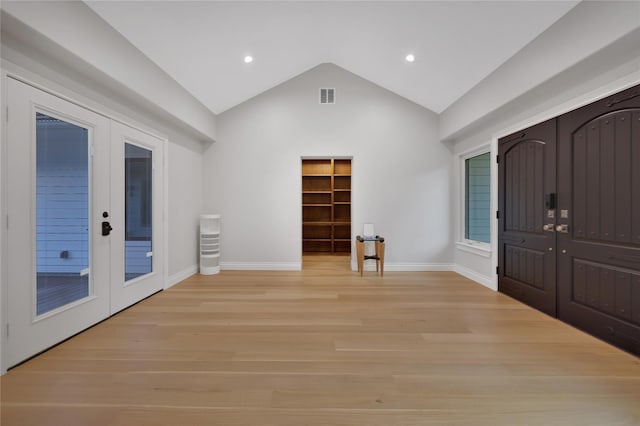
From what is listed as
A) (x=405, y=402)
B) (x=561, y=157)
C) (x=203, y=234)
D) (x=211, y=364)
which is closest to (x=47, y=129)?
(x=211, y=364)

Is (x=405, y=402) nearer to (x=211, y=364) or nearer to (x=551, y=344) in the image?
(x=211, y=364)

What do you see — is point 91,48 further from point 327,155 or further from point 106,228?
point 327,155

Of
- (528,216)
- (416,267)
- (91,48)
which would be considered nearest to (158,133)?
(91,48)

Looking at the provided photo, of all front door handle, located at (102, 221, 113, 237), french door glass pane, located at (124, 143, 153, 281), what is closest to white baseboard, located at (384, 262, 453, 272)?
french door glass pane, located at (124, 143, 153, 281)

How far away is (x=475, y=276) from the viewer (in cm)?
475

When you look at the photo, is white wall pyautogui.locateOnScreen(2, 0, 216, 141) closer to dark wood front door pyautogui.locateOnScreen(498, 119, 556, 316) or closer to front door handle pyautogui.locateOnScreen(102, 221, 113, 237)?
front door handle pyautogui.locateOnScreen(102, 221, 113, 237)

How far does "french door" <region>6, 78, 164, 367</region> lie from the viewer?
2.15 meters

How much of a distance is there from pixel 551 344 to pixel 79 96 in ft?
15.5

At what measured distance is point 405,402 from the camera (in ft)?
5.68

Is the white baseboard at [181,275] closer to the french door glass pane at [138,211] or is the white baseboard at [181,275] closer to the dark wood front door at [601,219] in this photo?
the french door glass pane at [138,211]

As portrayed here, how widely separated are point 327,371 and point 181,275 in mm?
3515

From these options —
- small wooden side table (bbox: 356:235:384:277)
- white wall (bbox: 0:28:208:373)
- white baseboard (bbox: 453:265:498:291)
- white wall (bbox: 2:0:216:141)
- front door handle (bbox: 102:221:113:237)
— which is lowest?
white baseboard (bbox: 453:265:498:291)

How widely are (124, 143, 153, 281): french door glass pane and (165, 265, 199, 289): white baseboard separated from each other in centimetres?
53

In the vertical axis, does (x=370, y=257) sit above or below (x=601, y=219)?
below
